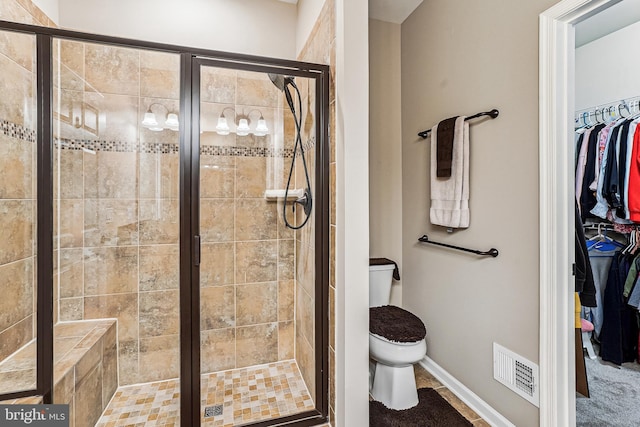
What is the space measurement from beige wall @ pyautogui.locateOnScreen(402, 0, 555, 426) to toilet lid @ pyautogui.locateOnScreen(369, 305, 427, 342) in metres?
0.27

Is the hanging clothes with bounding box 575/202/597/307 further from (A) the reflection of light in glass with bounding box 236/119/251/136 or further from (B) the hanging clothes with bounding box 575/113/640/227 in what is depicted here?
(A) the reflection of light in glass with bounding box 236/119/251/136

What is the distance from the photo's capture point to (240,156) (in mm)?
1747

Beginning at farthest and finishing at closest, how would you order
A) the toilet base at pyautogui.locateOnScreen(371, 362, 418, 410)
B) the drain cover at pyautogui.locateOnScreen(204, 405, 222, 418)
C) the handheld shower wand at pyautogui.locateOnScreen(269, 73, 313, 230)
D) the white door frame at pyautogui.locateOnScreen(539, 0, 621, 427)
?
the toilet base at pyautogui.locateOnScreen(371, 362, 418, 410), the handheld shower wand at pyautogui.locateOnScreen(269, 73, 313, 230), the drain cover at pyautogui.locateOnScreen(204, 405, 222, 418), the white door frame at pyautogui.locateOnScreen(539, 0, 621, 427)

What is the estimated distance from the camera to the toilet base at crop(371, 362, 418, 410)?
70.2 inches

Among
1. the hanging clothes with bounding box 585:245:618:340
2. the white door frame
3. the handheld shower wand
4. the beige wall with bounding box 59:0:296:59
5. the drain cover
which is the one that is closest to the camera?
the white door frame

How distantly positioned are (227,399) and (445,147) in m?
1.87

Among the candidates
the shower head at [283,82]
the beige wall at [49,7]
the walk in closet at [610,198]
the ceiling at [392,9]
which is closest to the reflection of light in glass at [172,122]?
the shower head at [283,82]

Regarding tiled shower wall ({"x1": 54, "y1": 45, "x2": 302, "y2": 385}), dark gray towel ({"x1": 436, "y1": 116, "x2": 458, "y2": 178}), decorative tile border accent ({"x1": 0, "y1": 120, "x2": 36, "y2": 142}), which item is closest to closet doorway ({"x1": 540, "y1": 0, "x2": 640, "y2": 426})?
dark gray towel ({"x1": 436, "y1": 116, "x2": 458, "y2": 178})

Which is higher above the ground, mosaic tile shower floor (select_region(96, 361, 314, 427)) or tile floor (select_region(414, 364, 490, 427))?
mosaic tile shower floor (select_region(96, 361, 314, 427))

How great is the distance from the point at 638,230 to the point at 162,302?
3228 millimetres

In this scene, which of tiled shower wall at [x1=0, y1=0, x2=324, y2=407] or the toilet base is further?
the toilet base

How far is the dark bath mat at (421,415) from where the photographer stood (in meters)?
1.65

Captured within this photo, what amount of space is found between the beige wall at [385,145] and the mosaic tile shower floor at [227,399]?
3.65ft

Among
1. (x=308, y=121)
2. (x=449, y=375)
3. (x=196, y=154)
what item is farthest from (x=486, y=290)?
(x=196, y=154)
